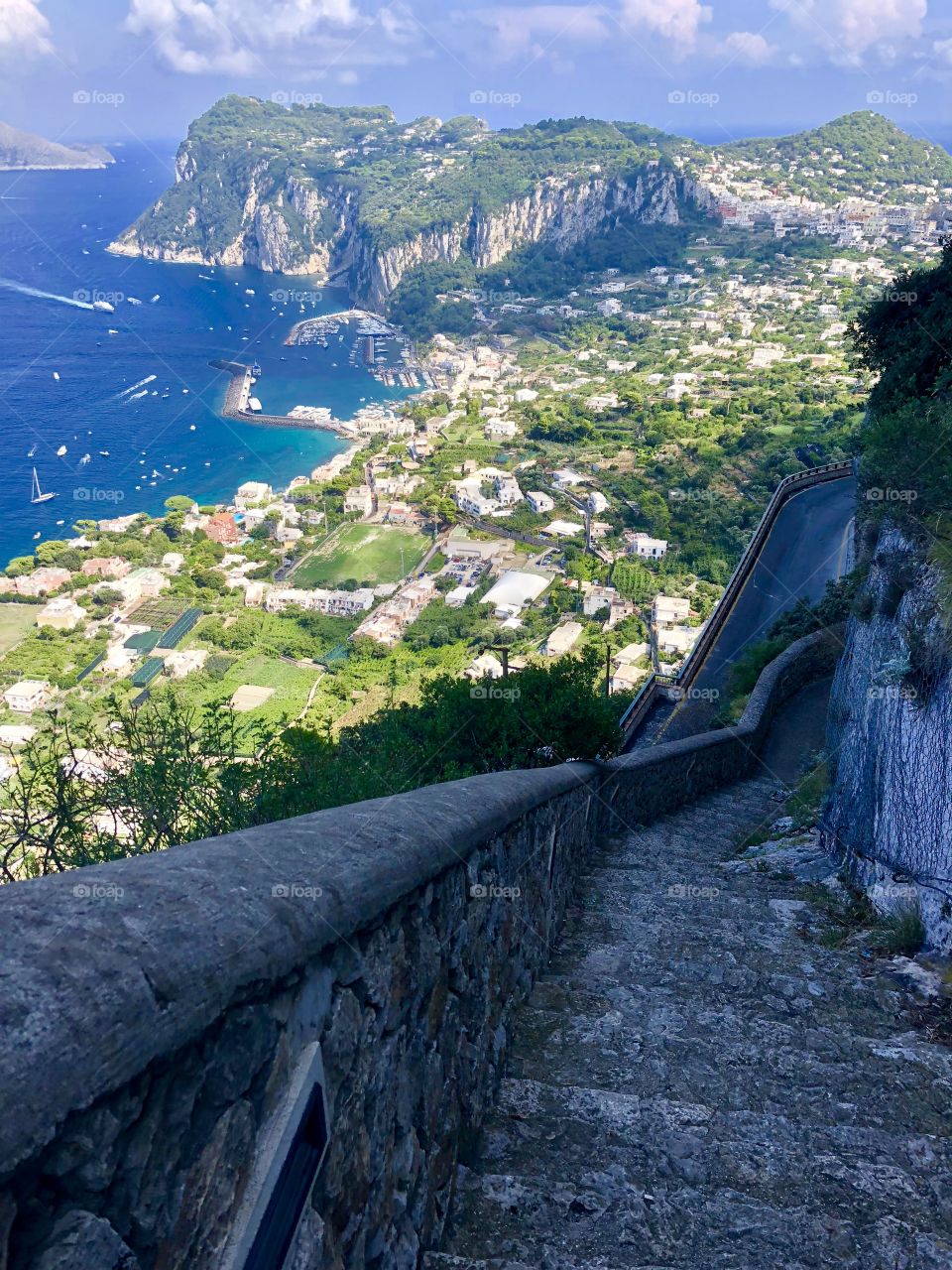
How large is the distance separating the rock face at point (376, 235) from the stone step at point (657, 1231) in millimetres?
109066

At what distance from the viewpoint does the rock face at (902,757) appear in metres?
3.77

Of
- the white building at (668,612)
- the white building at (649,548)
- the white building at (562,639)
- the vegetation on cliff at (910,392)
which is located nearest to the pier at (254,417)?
the white building at (649,548)

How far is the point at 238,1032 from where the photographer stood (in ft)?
3.77

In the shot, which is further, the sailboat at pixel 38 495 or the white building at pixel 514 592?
the sailboat at pixel 38 495

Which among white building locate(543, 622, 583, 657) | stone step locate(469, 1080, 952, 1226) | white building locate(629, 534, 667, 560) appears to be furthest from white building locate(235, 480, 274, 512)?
stone step locate(469, 1080, 952, 1226)

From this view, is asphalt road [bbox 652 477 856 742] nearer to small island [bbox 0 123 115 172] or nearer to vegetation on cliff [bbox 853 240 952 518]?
vegetation on cliff [bbox 853 240 952 518]

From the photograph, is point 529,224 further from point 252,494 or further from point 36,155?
point 36,155

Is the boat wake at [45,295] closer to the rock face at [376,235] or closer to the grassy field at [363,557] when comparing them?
the rock face at [376,235]

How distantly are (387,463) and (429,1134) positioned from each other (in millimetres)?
52313

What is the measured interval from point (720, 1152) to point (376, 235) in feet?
378

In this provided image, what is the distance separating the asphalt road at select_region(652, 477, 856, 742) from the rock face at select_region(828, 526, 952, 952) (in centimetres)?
942

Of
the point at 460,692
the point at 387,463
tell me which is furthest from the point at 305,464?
the point at 460,692

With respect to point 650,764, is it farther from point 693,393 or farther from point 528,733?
point 693,393

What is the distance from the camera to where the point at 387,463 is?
52.8 meters
